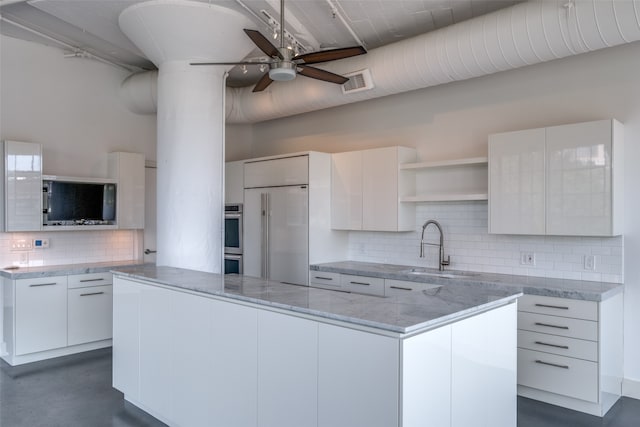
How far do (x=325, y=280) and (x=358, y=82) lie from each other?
6.93 feet

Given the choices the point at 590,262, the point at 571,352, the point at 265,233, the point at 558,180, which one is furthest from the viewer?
the point at 265,233

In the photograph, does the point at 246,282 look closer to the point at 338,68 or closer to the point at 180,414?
the point at 180,414

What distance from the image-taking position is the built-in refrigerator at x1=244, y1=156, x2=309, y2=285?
17.1ft

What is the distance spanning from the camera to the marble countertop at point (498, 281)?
3.48m

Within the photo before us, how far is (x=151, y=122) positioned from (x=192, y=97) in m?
2.10

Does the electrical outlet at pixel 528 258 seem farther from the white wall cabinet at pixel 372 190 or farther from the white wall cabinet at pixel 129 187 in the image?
the white wall cabinet at pixel 129 187

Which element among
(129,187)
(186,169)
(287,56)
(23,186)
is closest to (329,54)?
(287,56)

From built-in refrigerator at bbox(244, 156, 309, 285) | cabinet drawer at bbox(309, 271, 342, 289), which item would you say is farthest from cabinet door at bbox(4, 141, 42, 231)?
cabinet drawer at bbox(309, 271, 342, 289)

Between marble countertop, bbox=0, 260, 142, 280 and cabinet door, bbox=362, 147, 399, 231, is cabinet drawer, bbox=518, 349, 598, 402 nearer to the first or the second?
cabinet door, bbox=362, 147, 399, 231

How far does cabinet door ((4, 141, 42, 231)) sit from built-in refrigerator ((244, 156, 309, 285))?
7.46 feet

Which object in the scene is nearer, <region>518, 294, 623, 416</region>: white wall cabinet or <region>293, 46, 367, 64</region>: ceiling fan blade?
<region>293, 46, 367, 64</region>: ceiling fan blade

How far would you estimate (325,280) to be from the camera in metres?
5.04

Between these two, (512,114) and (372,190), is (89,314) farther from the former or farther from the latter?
(512,114)

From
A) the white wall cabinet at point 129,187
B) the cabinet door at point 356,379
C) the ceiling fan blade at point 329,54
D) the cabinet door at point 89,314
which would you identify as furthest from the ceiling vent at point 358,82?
the cabinet door at point 89,314
